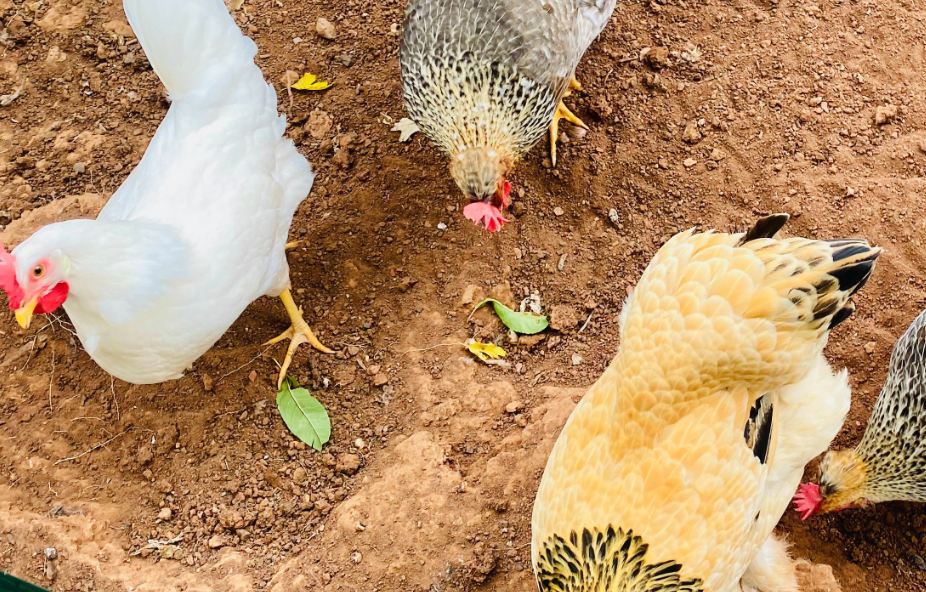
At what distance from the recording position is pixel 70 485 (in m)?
2.55

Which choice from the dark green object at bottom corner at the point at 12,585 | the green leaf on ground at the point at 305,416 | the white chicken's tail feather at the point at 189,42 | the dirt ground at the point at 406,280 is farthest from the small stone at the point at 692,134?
the dark green object at bottom corner at the point at 12,585

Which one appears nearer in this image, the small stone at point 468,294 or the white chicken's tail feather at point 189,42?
the white chicken's tail feather at point 189,42

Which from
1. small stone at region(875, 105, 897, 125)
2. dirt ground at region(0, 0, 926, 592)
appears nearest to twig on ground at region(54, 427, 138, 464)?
dirt ground at region(0, 0, 926, 592)

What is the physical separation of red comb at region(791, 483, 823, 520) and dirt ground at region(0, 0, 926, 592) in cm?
16

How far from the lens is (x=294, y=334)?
2963 millimetres

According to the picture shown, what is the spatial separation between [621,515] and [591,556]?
0.15 m

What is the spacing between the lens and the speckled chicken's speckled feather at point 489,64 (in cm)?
273

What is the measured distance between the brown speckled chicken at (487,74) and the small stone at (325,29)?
83 cm

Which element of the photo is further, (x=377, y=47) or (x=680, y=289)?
(x=377, y=47)

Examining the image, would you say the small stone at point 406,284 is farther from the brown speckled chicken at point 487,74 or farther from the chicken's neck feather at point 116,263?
the chicken's neck feather at point 116,263

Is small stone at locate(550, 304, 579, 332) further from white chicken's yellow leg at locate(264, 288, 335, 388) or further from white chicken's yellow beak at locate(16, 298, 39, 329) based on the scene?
white chicken's yellow beak at locate(16, 298, 39, 329)

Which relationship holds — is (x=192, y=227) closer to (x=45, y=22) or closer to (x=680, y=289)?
(x=680, y=289)

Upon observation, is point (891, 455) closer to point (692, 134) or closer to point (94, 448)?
point (692, 134)

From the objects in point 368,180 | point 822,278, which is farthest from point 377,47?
point 822,278
